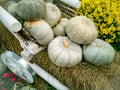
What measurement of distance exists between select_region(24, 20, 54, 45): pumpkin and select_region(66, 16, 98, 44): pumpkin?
235mm

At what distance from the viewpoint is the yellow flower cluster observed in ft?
11.2

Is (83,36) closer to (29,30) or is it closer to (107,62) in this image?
(107,62)

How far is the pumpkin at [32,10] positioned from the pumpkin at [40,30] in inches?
2.7

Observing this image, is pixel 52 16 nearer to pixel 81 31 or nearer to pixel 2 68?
pixel 81 31

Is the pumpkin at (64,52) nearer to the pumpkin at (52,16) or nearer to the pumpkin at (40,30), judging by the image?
the pumpkin at (40,30)

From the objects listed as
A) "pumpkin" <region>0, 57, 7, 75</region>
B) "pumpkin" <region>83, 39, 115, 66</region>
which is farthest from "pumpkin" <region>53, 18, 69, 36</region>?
"pumpkin" <region>0, 57, 7, 75</region>

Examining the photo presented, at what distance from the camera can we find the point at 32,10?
117 inches

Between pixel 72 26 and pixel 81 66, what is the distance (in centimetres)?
48

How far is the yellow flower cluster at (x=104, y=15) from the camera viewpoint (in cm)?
343

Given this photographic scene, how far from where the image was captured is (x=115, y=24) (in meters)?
3.49

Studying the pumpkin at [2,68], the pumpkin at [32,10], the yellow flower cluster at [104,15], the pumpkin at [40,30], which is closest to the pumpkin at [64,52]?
the pumpkin at [40,30]

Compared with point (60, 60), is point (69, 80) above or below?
below

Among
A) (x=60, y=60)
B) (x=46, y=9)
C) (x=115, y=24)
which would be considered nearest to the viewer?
(x=60, y=60)

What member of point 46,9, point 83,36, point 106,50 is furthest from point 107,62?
point 46,9
